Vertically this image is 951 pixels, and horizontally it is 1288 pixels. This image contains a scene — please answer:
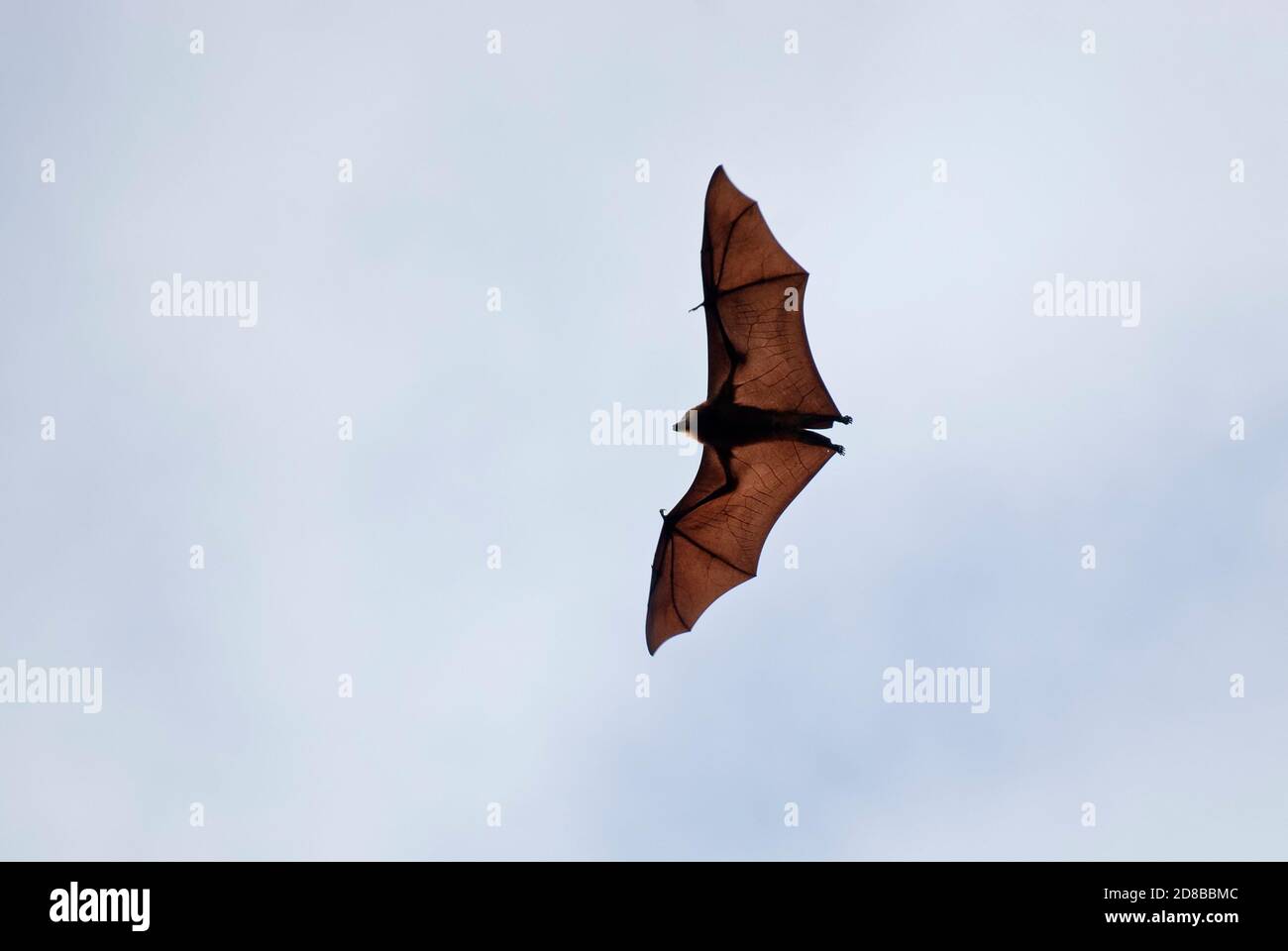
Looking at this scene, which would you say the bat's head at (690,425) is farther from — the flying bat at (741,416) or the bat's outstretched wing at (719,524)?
the bat's outstretched wing at (719,524)

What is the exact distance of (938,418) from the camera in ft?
41.7

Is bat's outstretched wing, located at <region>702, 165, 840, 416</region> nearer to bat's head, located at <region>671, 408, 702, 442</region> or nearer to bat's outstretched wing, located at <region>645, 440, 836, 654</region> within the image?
bat's head, located at <region>671, 408, 702, 442</region>

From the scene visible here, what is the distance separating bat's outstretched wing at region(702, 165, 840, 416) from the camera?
9.54 meters

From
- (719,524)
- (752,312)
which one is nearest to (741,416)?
(752,312)

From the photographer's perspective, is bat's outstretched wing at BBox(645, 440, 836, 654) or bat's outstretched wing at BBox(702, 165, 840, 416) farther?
bat's outstretched wing at BBox(645, 440, 836, 654)

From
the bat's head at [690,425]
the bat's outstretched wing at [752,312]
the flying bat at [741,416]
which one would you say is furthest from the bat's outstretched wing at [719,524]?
the bat's outstretched wing at [752,312]

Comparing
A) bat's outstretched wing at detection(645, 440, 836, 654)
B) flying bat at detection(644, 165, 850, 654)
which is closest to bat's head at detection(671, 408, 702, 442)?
flying bat at detection(644, 165, 850, 654)

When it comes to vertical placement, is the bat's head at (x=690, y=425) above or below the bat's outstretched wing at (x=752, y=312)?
below

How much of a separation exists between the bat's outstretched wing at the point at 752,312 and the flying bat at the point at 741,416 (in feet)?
0.04

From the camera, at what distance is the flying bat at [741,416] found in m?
9.62

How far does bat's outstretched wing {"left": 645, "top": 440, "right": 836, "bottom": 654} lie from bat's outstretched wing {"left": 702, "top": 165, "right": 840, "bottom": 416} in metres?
0.74

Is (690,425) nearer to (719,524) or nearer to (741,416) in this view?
(741,416)

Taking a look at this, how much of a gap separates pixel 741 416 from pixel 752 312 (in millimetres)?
1285

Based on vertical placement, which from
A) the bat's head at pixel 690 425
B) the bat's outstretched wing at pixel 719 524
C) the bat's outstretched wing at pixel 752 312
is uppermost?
the bat's outstretched wing at pixel 752 312
